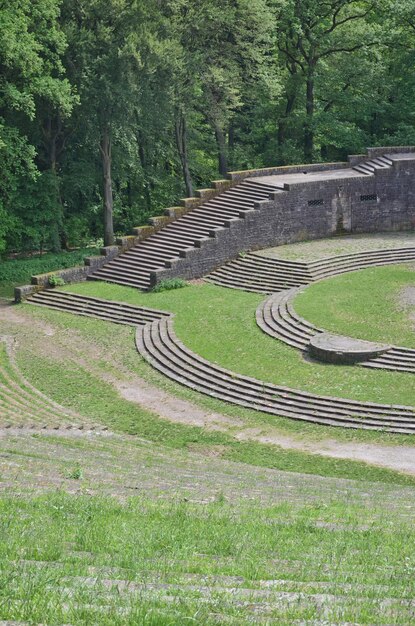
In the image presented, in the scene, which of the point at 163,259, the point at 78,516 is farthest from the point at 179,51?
the point at 78,516

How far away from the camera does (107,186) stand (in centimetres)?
4691

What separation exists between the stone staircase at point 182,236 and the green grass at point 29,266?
75.4 inches

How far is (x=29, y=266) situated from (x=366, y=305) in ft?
56.0

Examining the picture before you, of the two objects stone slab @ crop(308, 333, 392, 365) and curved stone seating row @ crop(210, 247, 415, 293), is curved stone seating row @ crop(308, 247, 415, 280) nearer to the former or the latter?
curved stone seating row @ crop(210, 247, 415, 293)

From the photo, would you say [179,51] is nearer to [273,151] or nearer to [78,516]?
[273,151]

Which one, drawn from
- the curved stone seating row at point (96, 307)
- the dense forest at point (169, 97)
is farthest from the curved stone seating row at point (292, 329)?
the dense forest at point (169, 97)

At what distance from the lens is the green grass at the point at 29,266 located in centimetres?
4450

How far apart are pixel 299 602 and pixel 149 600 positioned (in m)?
1.34

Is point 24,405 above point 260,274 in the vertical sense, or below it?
below

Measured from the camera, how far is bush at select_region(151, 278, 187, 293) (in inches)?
1643

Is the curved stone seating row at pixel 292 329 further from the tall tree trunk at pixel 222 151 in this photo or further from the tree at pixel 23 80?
the tall tree trunk at pixel 222 151

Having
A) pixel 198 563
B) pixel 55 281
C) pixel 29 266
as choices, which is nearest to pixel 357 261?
pixel 55 281

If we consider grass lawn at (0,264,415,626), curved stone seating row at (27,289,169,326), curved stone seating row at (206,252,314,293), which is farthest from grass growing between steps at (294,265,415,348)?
curved stone seating row at (27,289,169,326)

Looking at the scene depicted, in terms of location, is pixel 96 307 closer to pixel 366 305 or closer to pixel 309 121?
pixel 366 305
